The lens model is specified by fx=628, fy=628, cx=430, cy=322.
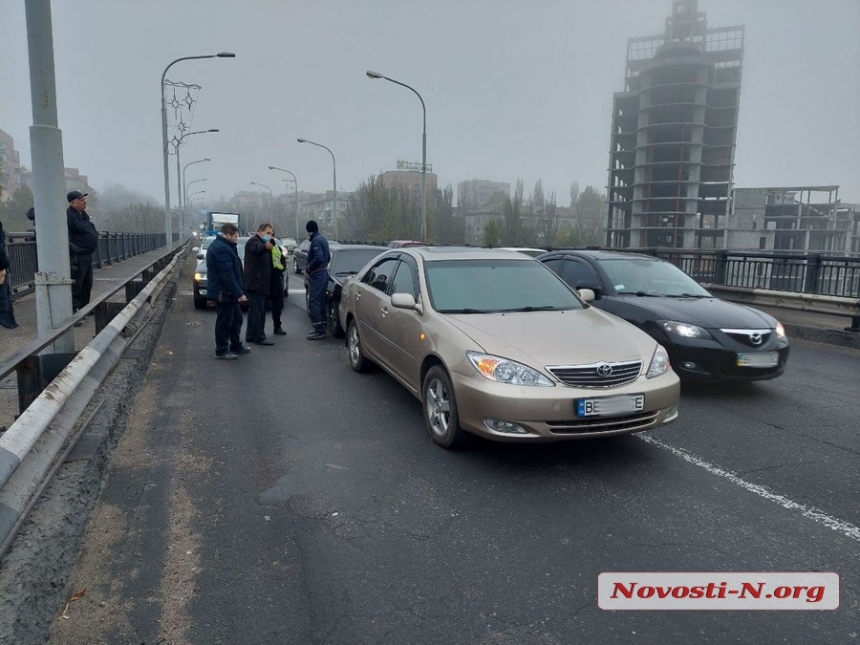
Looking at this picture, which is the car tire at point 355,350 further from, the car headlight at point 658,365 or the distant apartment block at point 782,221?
the distant apartment block at point 782,221

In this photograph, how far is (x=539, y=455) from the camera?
4.94 meters

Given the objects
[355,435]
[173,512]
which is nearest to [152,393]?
[355,435]

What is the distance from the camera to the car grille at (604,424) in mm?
4375

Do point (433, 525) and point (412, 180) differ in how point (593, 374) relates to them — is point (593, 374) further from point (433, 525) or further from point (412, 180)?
point (412, 180)

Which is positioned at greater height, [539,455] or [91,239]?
[91,239]

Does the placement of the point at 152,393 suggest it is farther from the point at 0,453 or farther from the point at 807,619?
the point at 807,619

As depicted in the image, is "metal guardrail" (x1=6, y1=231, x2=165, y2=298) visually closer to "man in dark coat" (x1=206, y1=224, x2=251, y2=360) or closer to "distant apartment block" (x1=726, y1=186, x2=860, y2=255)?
"man in dark coat" (x1=206, y1=224, x2=251, y2=360)

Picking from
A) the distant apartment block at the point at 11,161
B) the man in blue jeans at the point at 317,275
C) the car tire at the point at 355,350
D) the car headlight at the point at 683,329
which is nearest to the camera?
the car headlight at the point at 683,329

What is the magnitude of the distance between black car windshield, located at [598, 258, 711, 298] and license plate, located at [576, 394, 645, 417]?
350cm

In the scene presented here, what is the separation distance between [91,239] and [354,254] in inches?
164

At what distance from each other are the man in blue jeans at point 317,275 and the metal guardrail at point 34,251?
13.9ft

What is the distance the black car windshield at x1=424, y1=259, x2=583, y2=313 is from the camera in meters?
5.66

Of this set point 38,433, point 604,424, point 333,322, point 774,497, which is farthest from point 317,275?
point 774,497

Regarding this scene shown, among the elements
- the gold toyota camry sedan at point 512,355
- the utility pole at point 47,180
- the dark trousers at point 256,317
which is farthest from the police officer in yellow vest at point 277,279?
the utility pole at point 47,180
